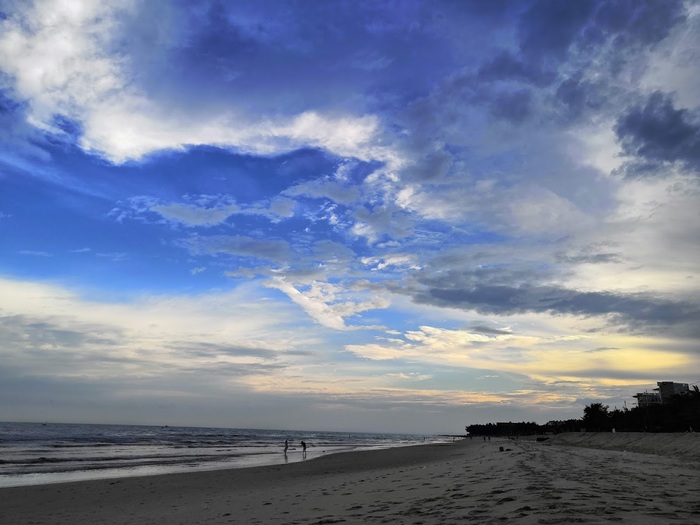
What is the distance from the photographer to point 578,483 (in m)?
12.0

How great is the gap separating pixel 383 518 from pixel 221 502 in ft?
28.8

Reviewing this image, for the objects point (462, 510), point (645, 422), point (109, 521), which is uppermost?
point (645, 422)

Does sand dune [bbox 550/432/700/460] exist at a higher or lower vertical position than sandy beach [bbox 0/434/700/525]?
higher

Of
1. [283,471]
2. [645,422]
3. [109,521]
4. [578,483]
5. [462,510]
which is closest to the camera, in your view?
[462,510]

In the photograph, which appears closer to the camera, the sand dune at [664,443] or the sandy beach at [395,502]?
the sandy beach at [395,502]

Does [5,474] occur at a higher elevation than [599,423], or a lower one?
lower

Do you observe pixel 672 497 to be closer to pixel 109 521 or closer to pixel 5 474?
pixel 109 521

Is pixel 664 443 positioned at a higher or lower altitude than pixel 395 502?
higher

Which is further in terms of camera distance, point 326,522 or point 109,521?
point 109,521

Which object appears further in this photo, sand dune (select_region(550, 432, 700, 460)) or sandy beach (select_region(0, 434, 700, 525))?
sand dune (select_region(550, 432, 700, 460))

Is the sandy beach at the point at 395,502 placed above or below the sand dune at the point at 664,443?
below

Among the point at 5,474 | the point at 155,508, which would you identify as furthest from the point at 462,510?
the point at 5,474

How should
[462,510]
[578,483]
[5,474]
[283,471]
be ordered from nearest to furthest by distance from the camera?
[462,510] → [578,483] → [5,474] → [283,471]

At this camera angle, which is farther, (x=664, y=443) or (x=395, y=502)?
(x=664, y=443)
